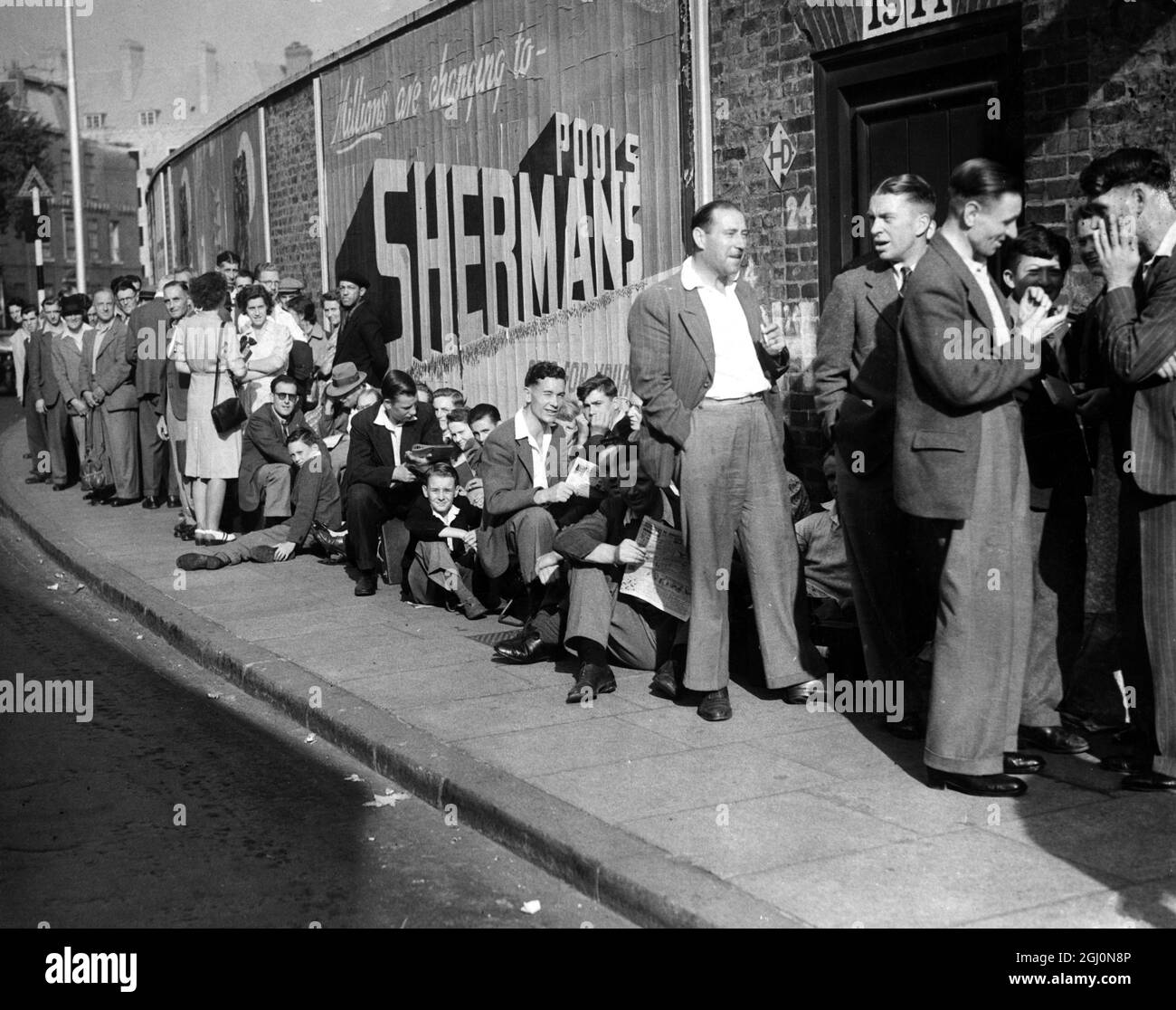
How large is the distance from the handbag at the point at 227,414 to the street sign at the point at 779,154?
5126mm

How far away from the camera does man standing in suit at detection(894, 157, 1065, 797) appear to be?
5.14 meters

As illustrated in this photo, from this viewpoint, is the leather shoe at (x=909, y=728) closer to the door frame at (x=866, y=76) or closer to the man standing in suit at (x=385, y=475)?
the door frame at (x=866, y=76)

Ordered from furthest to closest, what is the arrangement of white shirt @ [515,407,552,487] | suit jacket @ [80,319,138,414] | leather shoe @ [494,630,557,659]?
suit jacket @ [80,319,138,414] < white shirt @ [515,407,552,487] < leather shoe @ [494,630,557,659]

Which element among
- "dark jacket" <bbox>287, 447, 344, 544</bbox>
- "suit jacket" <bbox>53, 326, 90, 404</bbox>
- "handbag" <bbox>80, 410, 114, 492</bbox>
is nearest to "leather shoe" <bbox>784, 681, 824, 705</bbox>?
"dark jacket" <bbox>287, 447, 344, 544</bbox>

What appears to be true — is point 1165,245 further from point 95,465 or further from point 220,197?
point 220,197

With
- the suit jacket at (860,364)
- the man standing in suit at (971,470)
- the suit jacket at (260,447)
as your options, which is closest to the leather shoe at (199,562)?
the suit jacket at (260,447)

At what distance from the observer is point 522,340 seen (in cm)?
1177

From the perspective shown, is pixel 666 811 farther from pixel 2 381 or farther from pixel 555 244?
pixel 2 381

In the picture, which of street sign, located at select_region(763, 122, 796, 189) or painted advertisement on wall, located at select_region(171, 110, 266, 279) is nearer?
street sign, located at select_region(763, 122, 796, 189)

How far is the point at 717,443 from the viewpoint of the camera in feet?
21.4

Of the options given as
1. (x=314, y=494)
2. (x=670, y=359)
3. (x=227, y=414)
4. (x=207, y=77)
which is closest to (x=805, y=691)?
(x=670, y=359)

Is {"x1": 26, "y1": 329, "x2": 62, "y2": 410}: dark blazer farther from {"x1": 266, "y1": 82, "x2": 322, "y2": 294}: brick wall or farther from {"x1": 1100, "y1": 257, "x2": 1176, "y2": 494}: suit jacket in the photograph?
{"x1": 1100, "y1": 257, "x2": 1176, "y2": 494}: suit jacket

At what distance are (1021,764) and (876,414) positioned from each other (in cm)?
145
